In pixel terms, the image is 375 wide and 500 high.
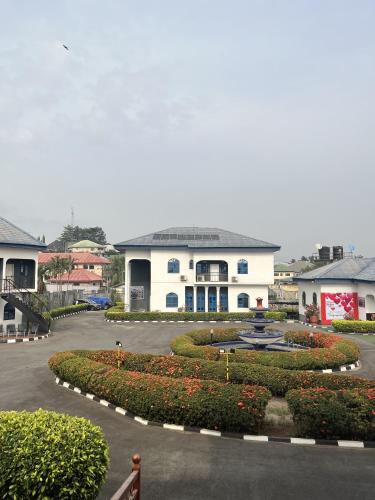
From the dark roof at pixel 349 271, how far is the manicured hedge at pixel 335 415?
2575 centimetres

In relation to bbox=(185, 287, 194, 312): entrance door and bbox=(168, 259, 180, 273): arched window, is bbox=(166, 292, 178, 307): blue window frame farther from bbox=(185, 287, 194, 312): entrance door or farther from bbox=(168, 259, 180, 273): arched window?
bbox=(168, 259, 180, 273): arched window

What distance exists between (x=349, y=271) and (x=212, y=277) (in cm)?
1425

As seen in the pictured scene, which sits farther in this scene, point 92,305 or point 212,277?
point 92,305

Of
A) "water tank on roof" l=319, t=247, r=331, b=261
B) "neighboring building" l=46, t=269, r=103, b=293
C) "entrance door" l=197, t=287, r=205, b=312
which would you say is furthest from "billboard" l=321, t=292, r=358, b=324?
"neighboring building" l=46, t=269, r=103, b=293

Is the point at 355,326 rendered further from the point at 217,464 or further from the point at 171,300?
the point at 217,464

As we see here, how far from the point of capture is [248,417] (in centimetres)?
993

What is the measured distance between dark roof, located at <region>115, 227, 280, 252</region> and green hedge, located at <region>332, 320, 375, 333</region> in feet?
39.7

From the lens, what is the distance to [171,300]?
4125 cm

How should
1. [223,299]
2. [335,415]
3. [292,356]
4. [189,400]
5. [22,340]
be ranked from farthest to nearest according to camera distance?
[223,299] < [22,340] < [292,356] < [189,400] < [335,415]

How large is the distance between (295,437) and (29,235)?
91.8 ft

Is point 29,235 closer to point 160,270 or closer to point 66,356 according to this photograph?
point 160,270

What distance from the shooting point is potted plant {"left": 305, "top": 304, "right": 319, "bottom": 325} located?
117 ft

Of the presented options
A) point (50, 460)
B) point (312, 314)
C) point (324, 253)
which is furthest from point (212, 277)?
point (50, 460)

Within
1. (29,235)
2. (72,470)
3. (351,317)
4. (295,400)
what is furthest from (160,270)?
(72,470)
